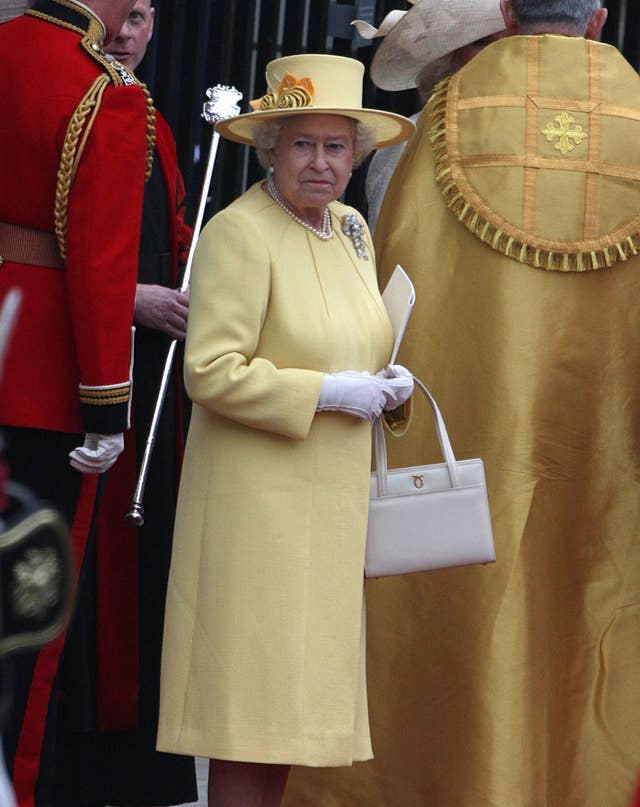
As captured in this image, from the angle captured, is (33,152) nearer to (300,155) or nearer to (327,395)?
(300,155)

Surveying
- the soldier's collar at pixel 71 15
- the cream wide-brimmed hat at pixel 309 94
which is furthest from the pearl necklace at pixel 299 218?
the soldier's collar at pixel 71 15

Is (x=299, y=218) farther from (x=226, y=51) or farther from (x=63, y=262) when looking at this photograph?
(x=226, y=51)

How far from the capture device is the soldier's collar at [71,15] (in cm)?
374

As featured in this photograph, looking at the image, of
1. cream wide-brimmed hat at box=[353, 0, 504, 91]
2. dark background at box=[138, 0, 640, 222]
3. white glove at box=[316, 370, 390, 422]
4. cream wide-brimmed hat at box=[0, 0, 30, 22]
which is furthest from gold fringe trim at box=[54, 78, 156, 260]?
dark background at box=[138, 0, 640, 222]

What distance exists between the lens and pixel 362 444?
3.74 meters

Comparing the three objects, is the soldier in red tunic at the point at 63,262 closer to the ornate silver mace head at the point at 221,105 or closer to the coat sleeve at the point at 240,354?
the coat sleeve at the point at 240,354

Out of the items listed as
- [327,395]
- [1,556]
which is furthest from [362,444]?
[1,556]

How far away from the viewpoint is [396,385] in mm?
3721

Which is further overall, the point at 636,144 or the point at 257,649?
the point at 636,144

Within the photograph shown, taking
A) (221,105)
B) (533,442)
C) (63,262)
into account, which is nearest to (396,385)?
(533,442)

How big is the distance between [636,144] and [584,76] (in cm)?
21

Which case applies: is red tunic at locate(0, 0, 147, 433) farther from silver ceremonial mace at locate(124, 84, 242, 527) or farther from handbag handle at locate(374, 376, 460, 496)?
handbag handle at locate(374, 376, 460, 496)

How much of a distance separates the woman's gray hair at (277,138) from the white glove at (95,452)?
2.26 ft

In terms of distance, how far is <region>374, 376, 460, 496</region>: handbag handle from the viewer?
3713 millimetres
